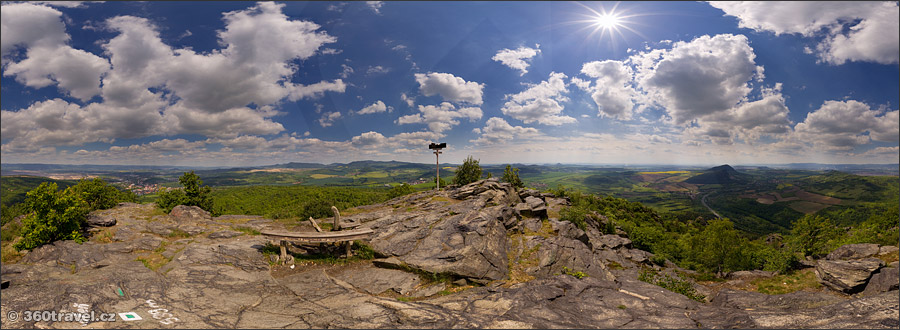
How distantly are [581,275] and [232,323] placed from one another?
14290mm

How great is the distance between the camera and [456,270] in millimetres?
12750

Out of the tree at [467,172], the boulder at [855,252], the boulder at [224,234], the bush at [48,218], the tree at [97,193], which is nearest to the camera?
the bush at [48,218]

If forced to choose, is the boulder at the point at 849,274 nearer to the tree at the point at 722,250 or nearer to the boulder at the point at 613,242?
the boulder at the point at 613,242

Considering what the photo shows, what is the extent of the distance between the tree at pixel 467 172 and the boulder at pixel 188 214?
28.2 metres

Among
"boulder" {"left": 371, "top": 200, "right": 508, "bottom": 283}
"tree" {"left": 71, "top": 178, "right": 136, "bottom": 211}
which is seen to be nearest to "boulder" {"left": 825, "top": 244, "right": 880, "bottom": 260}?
"boulder" {"left": 371, "top": 200, "right": 508, "bottom": 283}

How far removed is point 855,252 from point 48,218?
150 ft

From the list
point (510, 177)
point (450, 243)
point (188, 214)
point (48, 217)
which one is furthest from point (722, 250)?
point (48, 217)

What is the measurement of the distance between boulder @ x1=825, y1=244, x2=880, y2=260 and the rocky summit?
8 cm

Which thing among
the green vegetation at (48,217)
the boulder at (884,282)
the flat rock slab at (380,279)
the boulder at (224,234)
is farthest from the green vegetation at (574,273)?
the green vegetation at (48,217)

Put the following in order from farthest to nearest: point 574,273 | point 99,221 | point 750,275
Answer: point 750,275 → point 99,221 → point 574,273

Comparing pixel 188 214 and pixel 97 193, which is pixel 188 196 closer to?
pixel 188 214

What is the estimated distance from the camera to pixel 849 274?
1314 centimetres

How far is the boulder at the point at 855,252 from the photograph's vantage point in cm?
1639

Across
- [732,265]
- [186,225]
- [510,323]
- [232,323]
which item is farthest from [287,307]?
[732,265]
